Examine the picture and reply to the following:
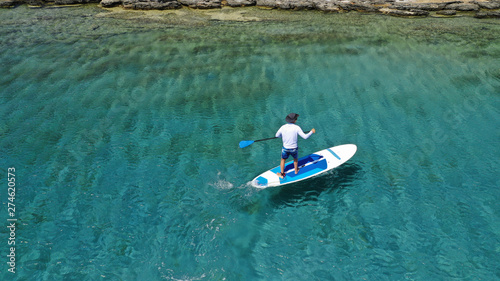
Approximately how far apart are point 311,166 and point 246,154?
2109 mm

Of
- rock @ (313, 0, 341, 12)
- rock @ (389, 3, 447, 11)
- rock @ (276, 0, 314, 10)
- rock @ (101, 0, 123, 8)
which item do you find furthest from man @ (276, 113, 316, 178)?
rock @ (101, 0, 123, 8)

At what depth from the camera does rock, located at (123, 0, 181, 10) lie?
23.5 m

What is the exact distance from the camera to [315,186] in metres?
9.02

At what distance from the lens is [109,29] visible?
2025 cm

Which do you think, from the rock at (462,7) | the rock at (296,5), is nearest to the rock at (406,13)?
the rock at (462,7)

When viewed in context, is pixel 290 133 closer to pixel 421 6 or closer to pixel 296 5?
pixel 296 5

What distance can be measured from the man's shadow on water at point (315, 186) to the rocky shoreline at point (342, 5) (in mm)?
16706

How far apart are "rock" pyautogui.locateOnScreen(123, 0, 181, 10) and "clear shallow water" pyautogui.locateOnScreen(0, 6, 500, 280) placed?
5621 millimetres

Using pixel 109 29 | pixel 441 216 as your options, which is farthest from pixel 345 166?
pixel 109 29

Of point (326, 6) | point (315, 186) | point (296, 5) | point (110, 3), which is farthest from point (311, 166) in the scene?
point (110, 3)

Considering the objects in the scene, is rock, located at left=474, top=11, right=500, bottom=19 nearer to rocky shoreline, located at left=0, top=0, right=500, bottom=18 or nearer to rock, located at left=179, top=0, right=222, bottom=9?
rocky shoreline, located at left=0, top=0, right=500, bottom=18

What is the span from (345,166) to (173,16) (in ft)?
57.2

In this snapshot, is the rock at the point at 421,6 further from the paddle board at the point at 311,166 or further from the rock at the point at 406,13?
the paddle board at the point at 311,166

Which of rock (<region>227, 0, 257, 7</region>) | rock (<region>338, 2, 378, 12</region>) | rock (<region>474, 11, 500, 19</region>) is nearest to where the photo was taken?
rock (<region>474, 11, 500, 19</region>)
